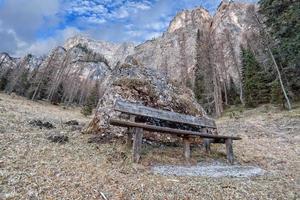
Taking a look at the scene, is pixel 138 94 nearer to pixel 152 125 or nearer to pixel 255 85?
pixel 152 125

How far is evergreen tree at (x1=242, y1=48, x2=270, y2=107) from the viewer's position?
32188mm

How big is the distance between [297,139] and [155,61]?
81280mm

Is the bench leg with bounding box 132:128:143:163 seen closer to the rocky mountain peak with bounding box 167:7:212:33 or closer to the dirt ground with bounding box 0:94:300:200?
the dirt ground with bounding box 0:94:300:200

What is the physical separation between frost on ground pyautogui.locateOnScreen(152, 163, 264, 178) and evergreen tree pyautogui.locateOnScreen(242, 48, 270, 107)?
86.2 ft

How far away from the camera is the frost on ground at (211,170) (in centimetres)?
662

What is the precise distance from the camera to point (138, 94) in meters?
11.0

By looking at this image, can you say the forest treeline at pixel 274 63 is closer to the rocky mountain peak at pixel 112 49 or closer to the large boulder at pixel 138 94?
the large boulder at pixel 138 94

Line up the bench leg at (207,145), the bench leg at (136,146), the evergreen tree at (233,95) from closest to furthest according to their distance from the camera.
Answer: the bench leg at (136,146) < the bench leg at (207,145) < the evergreen tree at (233,95)

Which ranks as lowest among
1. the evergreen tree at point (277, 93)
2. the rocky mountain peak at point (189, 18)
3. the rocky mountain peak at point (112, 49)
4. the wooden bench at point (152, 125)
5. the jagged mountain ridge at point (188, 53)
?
the wooden bench at point (152, 125)

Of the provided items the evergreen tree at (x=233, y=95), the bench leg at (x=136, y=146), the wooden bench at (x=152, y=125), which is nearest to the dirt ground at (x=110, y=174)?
the bench leg at (x=136, y=146)

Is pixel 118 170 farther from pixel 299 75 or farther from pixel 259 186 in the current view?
pixel 299 75

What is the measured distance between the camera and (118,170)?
6.07 meters

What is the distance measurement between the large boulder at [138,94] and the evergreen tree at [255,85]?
23.0 metres

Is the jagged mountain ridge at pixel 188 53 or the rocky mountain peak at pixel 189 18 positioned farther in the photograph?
the rocky mountain peak at pixel 189 18
